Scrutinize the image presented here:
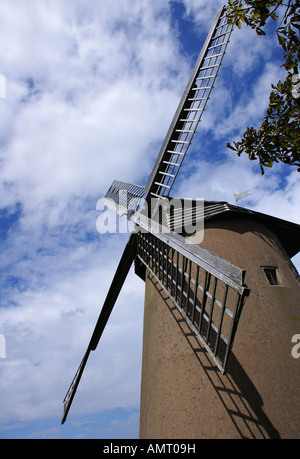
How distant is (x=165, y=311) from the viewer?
17.3 feet

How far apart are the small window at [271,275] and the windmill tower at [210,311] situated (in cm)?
2

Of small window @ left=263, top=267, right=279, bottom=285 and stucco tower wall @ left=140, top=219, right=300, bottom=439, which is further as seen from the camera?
small window @ left=263, top=267, right=279, bottom=285

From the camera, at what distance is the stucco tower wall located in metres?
3.79

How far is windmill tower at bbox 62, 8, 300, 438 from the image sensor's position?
377cm

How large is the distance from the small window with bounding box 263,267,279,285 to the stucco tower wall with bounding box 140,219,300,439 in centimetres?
7

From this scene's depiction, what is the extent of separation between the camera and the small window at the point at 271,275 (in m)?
5.32

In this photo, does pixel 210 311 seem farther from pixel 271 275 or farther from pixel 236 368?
pixel 271 275

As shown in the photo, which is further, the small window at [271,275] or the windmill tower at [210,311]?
the small window at [271,275]

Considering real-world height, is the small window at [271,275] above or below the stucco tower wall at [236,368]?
above

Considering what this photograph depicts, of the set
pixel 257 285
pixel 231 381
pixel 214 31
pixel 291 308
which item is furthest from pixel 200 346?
pixel 214 31

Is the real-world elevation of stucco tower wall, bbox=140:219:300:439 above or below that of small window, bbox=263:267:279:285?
below

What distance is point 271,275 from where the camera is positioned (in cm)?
540

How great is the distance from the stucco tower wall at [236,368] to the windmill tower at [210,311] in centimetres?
1
